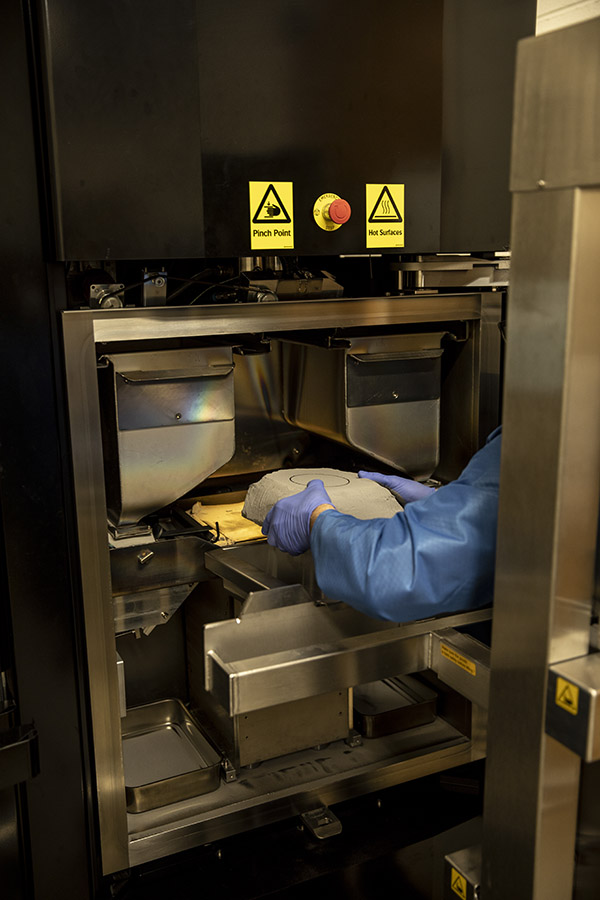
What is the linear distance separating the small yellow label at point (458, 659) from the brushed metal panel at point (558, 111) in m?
0.64

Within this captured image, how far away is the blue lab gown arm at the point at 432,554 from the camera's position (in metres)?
1.15

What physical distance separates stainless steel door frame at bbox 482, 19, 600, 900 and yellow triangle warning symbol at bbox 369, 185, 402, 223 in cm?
93

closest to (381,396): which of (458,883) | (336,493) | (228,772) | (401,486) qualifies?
(401,486)

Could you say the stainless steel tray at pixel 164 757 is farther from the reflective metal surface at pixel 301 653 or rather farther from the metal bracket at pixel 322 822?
the reflective metal surface at pixel 301 653

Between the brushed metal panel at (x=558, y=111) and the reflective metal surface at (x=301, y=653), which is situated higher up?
the brushed metal panel at (x=558, y=111)

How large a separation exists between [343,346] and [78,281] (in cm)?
58

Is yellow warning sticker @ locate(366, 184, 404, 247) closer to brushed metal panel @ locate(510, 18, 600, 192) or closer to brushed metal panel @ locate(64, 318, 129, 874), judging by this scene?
brushed metal panel @ locate(64, 318, 129, 874)

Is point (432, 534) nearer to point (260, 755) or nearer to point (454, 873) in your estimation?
point (454, 873)

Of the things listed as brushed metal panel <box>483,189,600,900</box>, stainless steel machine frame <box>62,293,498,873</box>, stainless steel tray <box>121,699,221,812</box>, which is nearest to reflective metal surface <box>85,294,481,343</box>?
stainless steel machine frame <box>62,293,498,873</box>

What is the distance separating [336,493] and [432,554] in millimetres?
549

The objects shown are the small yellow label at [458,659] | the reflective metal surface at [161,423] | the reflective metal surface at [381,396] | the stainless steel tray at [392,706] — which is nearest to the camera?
the small yellow label at [458,659]

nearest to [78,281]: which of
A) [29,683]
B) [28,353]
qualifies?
[28,353]

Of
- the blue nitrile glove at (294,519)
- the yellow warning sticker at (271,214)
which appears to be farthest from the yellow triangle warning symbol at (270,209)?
the blue nitrile glove at (294,519)

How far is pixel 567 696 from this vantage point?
781mm
